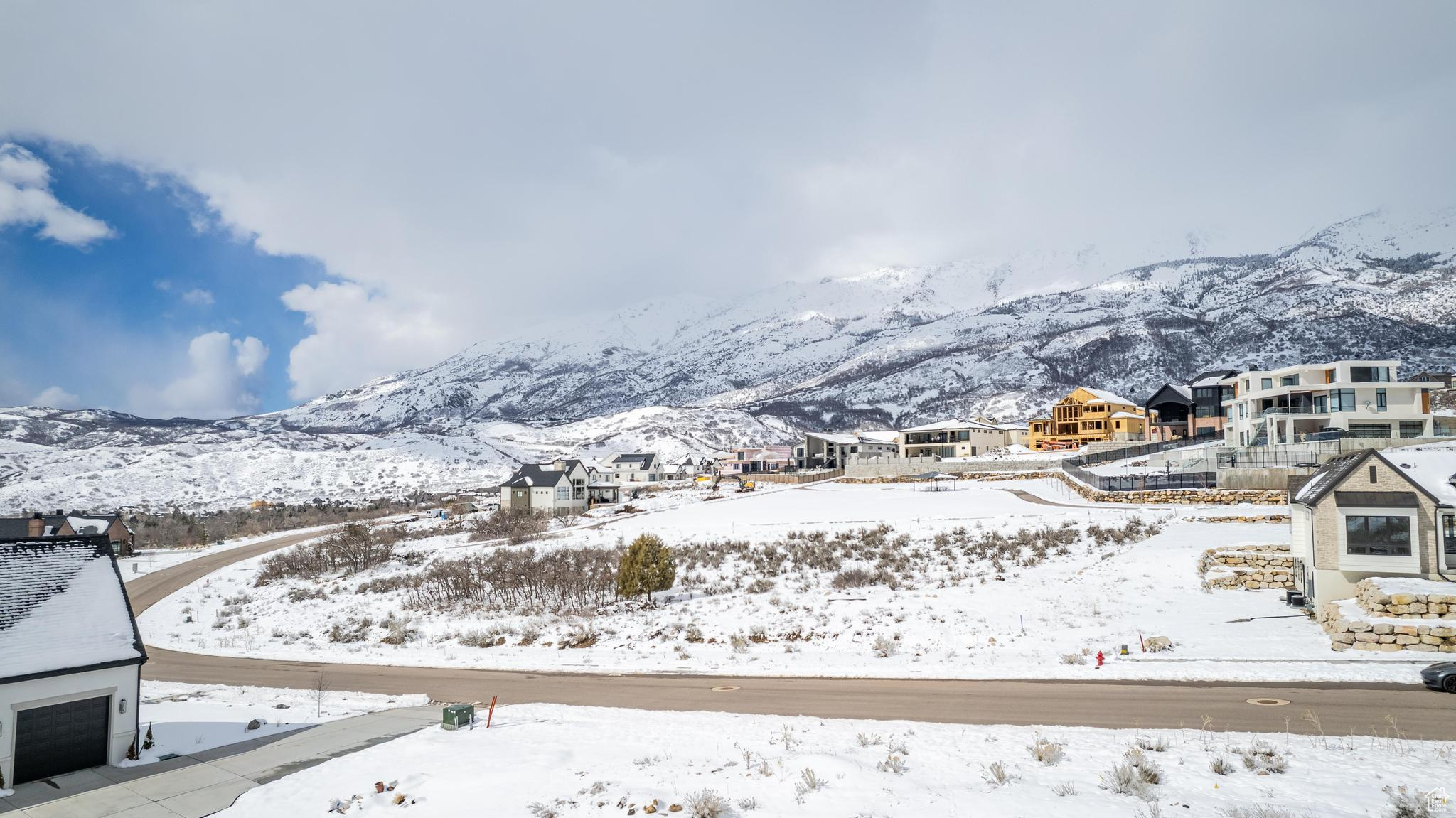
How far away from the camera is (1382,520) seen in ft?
74.3

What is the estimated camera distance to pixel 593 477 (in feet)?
331

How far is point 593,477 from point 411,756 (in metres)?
86.8

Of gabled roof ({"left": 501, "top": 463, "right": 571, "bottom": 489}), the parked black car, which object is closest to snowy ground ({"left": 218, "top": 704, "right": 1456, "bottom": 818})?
the parked black car

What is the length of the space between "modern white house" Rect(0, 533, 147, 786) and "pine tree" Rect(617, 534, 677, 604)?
20.0 meters

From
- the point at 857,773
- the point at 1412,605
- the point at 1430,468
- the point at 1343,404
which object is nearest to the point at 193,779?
the point at 857,773

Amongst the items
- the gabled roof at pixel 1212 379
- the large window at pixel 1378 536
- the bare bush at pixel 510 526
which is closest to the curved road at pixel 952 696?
the large window at pixel 1378 536

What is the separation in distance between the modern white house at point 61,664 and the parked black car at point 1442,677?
92.4ft

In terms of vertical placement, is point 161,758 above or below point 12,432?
below

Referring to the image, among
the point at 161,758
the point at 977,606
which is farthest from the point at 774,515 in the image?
the point at 161,758

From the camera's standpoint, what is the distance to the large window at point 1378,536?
2239 cm

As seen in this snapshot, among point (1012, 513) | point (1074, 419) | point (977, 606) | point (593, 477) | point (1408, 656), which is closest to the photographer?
point (1408, 656)

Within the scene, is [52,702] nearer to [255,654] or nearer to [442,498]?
[255,654]

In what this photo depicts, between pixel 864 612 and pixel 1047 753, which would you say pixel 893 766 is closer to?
pixel 1047 753

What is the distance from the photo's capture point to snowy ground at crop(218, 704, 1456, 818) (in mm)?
10336
